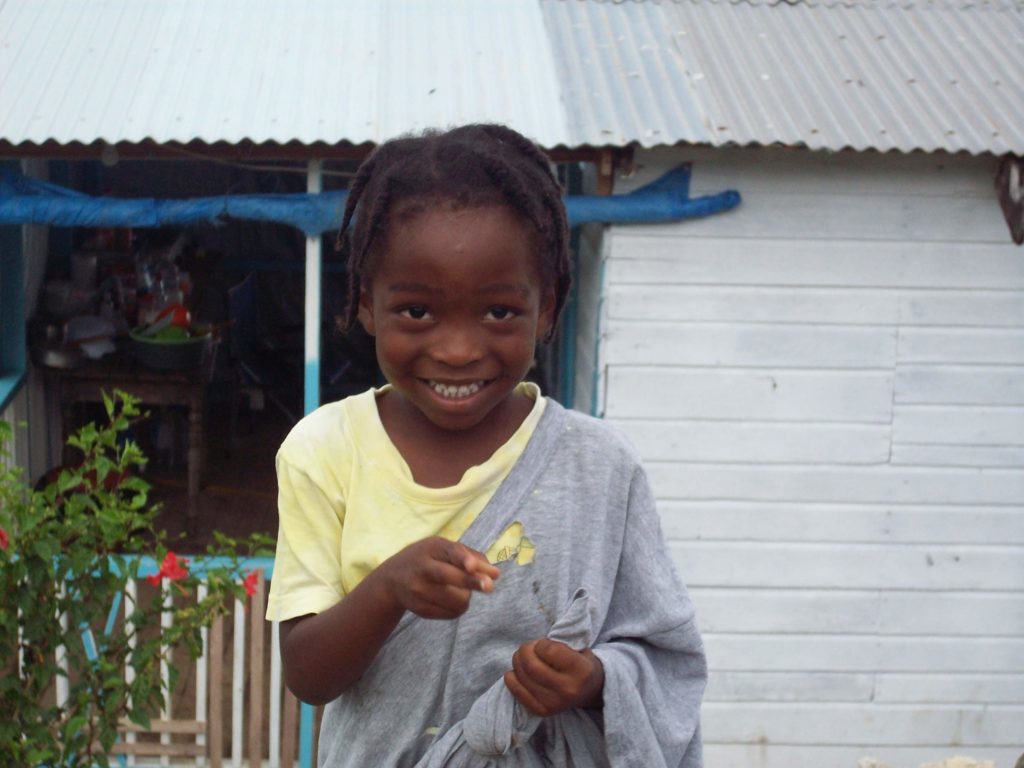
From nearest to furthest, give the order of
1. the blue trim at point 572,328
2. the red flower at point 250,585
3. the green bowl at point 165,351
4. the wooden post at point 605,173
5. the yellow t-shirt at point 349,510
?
the yellow t-shirt at point 349,510 → the red flower at point 250,585 → the wooden post at point 605,173 → the blue trim at point 572,328 → the green bowl at point 165,351

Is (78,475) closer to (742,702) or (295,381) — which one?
(742,702)

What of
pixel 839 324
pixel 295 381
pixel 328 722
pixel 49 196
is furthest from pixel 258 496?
pixel 328 722

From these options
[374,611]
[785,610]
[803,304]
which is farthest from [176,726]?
[374,611]

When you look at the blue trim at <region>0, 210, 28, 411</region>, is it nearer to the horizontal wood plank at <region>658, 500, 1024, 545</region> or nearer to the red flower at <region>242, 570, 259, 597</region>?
the red flower at <region>242, 570, 259, 597</region>

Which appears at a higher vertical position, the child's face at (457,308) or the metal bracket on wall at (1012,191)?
the metal bracket on wall at (1012,191)

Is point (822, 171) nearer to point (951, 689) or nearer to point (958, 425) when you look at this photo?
point (958, 425)

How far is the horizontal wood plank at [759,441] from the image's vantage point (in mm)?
4398

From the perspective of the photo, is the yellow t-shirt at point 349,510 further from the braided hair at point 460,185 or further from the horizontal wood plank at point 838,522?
the horizontal wood plank at point 838,522

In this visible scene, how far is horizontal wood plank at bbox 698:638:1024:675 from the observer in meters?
4.54

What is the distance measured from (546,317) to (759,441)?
3.06 metres

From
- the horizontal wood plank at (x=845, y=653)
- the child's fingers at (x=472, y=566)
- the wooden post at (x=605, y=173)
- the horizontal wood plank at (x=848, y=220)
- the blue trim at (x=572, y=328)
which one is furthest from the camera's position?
the blue trim at (x=572, y=328)

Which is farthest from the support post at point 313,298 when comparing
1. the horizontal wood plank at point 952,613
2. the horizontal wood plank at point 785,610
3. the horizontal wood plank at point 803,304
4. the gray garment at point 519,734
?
the gray garment at point 519,734

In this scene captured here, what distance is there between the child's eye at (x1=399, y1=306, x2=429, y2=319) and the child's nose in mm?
38

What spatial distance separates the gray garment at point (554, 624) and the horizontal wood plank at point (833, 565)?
10.0 ft
